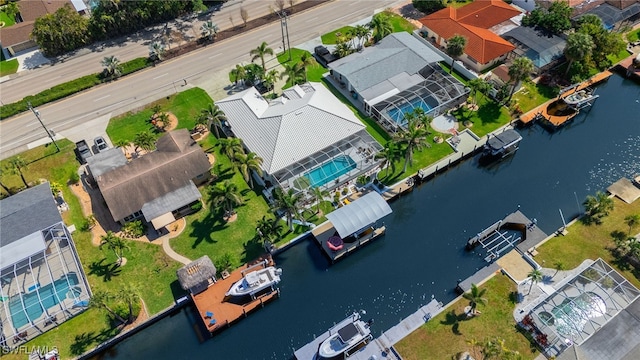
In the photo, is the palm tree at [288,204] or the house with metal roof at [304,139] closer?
the palm tree at [288,204]

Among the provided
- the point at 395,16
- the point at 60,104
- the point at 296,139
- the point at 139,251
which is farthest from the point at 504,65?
the point at 60,104

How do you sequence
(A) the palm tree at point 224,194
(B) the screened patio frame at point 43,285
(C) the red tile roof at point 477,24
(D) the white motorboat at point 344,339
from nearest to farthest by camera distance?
(D) the white motorboat at point 344,339 → (B) the screened patio frame at point 43,285 → (A) the palm tree at point 224,194 → (C) the red tile roof at point 477,24

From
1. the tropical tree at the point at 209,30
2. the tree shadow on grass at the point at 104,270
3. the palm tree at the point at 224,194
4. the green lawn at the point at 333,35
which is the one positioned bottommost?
the tree shadow on grass at the point at 104,270

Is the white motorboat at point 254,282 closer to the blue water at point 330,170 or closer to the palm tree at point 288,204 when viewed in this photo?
the palm tree at point 288,204

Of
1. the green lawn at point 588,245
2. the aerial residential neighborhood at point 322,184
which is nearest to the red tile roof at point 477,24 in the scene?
the aerial residential neighborhood at point 322,184

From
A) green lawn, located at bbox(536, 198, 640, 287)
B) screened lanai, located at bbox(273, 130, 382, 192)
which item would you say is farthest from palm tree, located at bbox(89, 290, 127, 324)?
green lawn, located at bbox(536, 198, 640, 287)

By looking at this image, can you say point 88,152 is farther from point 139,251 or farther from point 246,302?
point 246,302

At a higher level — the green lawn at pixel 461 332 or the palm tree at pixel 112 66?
the palm tree at pixel 112 66
